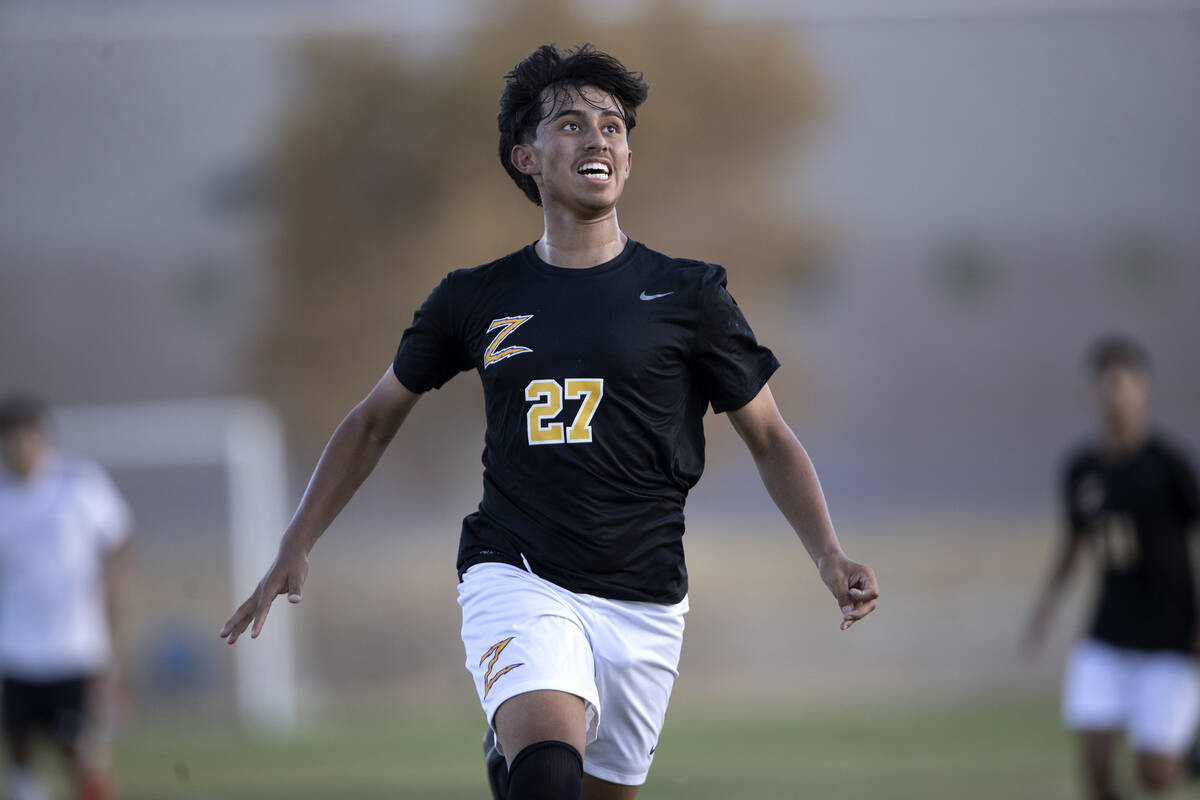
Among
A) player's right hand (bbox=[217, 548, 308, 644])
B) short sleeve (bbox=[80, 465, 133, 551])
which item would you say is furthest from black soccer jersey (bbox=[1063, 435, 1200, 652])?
short sleeve (bbox=[80, 465, 133, 551])

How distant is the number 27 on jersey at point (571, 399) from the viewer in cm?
401

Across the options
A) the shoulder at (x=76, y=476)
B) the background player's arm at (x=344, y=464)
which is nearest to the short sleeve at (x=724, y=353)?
the background player's arm at (x=344, y=464)

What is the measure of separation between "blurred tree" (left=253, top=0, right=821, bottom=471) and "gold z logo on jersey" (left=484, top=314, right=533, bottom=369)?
20.5m

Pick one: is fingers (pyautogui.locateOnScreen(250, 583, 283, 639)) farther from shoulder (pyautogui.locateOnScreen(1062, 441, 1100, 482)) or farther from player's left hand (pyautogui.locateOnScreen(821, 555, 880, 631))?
shoulder (pyautogui.locateOnScreen(1062, 441, 1100, 482))

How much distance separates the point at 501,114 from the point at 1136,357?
443 cm

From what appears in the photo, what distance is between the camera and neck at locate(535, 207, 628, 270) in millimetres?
4246

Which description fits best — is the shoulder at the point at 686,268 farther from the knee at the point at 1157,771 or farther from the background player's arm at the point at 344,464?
the knee at the point at 1157,771

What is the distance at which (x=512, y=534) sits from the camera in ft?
13.5

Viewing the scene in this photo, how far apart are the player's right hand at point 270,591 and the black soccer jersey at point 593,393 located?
0.44 metres

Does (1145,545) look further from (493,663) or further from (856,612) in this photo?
(493,663)

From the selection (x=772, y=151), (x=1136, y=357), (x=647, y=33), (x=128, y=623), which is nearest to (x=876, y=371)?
(x=772, y=151)

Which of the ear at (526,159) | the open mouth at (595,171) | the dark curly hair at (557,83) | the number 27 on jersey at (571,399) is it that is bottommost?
the number 27 on jersey at (571,399)

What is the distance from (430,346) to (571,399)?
1.56ft

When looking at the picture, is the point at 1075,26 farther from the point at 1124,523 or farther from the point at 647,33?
the point at 1124,523
